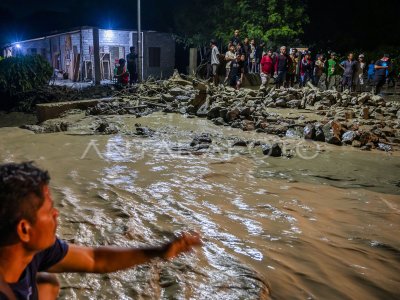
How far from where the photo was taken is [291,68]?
1396 centimetres

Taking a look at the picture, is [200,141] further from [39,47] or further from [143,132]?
[39,47]

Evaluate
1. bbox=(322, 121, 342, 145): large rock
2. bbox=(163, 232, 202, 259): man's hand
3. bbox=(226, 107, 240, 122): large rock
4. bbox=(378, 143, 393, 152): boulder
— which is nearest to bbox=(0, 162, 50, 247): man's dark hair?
bbox=(163, 232, 202, 259): man's hand

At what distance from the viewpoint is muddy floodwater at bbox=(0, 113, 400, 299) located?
7.79 feet

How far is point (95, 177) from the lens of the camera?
4484mm

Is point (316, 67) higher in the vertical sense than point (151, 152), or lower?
higher

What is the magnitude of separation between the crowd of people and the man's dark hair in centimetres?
1159

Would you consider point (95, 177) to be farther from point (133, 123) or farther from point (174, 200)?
point (133, 123)

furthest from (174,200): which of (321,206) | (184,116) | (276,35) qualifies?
(276,35)

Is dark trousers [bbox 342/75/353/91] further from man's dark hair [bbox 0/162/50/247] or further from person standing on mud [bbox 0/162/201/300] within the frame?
man's dark hair [bbox 0/162/50/247]

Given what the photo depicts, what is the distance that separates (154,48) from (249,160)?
20093 mm

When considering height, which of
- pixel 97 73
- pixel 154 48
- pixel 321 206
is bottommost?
pixel 321 206

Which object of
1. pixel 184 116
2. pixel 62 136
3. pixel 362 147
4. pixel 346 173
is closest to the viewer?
pixel 346 173

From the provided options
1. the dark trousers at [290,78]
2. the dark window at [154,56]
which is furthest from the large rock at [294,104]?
the dark window at [154,56]

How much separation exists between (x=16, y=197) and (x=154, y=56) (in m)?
23.9
